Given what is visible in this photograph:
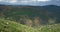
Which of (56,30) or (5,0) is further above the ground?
(5,0)

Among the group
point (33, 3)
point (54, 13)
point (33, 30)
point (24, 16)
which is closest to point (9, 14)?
point (24, 16)

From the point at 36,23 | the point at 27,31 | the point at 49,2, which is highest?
the point at 49,2

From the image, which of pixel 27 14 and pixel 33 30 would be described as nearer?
pixel 33 30

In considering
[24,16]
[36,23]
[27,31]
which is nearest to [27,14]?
[24,16]

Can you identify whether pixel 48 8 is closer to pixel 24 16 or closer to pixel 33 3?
pixel 33 3

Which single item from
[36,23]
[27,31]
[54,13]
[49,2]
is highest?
[49,2]

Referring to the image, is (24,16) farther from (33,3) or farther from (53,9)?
(53,9)
